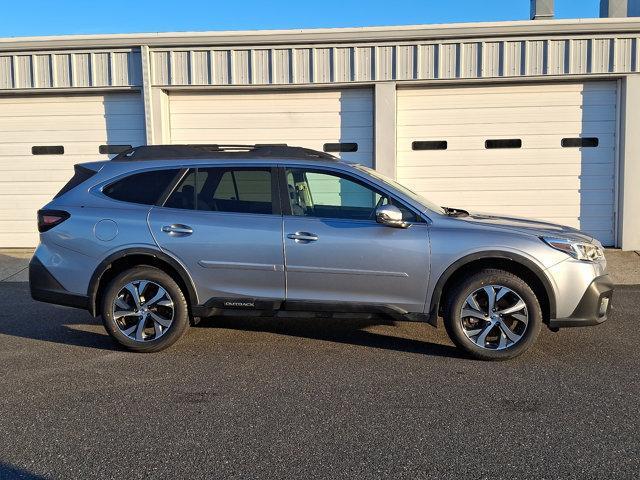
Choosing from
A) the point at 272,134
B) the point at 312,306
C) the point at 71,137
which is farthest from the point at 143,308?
the point at 71,137

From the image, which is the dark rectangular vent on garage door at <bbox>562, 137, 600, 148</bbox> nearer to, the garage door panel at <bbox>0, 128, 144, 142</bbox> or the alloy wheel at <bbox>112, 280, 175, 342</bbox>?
the garage door panel at <bbox>0, 128, 144, 142</bbox>

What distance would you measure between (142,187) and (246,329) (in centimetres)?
176

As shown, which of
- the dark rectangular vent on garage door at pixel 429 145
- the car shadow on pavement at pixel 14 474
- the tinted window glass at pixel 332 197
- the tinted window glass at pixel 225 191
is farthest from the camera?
the dark rectangular vent on garage door at pixel 429 145

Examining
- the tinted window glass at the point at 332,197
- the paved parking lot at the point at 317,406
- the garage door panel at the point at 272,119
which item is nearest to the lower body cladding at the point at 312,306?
the paved parking lot at the point at 317,406

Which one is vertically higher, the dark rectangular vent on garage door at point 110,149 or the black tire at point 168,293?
the dark rectangular vent on garage door at point 110,149

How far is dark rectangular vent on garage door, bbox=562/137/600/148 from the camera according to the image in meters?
10.0

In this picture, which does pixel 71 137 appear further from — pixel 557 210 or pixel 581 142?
pixel 581 142

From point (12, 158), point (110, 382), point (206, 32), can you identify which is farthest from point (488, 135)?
point (12, 158)

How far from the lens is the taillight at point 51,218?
17.3ft

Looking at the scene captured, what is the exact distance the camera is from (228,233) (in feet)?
16.8

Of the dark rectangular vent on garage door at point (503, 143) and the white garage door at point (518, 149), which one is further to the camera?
the dark rectangular vent on garage door at point (503, 143)

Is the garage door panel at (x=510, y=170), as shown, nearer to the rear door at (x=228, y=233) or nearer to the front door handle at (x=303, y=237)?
the rear door at (x=228, y=233)

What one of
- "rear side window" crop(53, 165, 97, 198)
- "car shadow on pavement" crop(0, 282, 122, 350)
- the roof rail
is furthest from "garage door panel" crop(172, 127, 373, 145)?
"rear side window" crop(53, 165, 97, 198)

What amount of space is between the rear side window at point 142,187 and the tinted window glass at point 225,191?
0.13 metres
